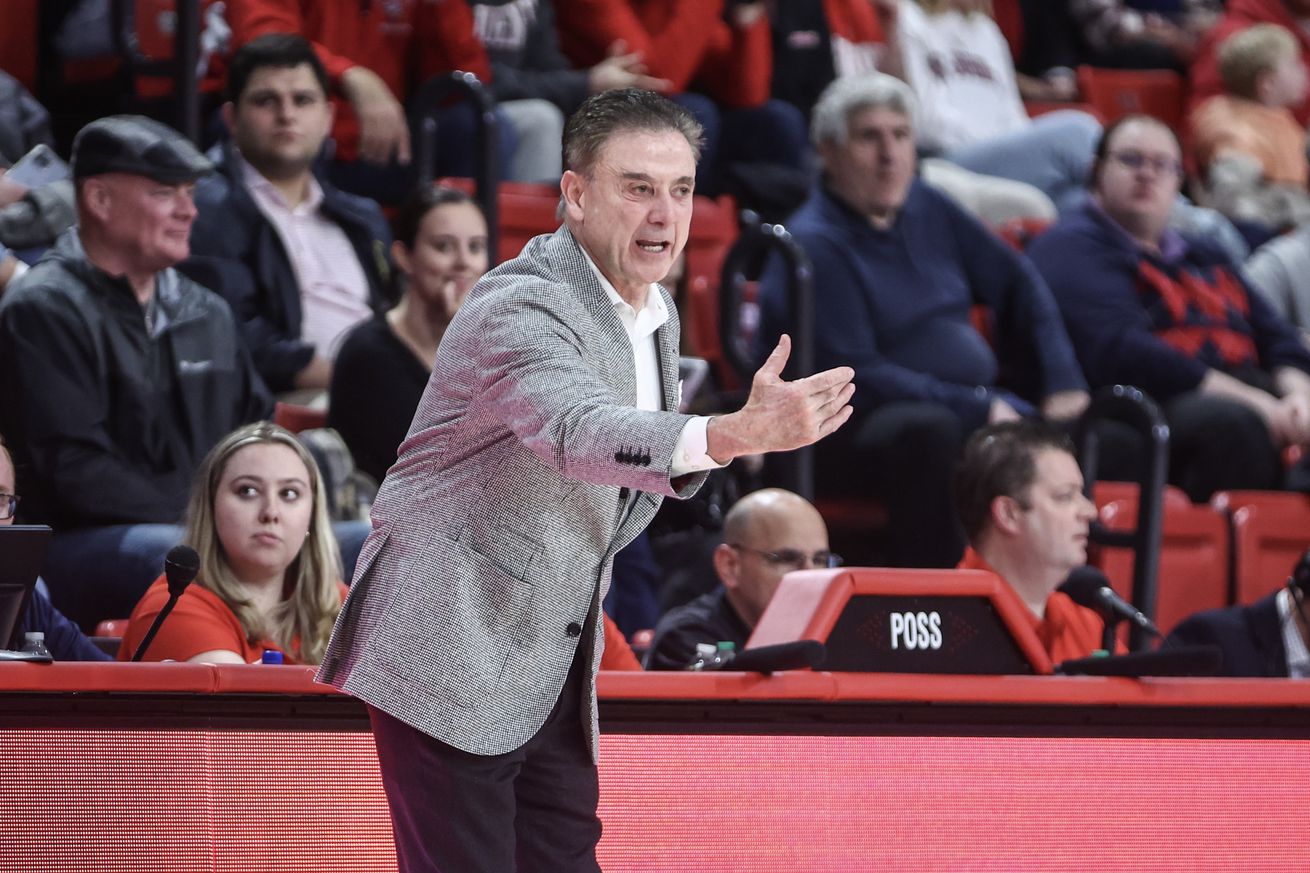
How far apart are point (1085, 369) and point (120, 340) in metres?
2.81

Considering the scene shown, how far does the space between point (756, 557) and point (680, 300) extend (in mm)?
1582

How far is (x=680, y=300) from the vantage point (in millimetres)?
5527

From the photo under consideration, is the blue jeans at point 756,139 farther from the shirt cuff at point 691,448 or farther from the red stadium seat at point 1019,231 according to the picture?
the shirt cuff at point 691,448

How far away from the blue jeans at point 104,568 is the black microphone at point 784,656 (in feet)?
4.28

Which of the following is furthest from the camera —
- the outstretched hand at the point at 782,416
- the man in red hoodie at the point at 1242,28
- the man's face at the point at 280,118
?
the man in red hoodie at the point at 1242,28

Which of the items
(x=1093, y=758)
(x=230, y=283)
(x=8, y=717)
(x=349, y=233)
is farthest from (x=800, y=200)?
(x=8, y=717)

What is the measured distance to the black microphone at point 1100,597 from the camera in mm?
3328

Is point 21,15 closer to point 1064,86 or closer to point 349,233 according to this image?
point 349,233

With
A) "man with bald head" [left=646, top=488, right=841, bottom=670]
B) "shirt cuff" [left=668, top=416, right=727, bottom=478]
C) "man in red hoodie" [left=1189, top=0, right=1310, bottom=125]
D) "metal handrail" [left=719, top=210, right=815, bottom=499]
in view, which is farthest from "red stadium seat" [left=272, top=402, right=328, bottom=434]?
"man in red hoodie" [left=1189, top=0, right=1310, bottom=125]

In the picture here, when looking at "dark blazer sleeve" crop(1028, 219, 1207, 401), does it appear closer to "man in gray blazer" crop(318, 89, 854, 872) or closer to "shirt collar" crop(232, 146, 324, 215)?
"shirt collar" crop(232, 146, 324, 215)

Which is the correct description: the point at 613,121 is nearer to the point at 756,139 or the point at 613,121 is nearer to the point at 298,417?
the point at 298,417

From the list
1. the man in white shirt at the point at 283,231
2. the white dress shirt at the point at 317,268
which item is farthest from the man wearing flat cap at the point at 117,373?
the white dress shirt at the point at 317,268

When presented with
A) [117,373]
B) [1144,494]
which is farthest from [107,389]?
[1144,494]

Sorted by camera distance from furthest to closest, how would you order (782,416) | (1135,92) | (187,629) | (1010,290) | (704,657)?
(1135,92) < (1010,290) < (187,629) < (704,657) < (782,416)
